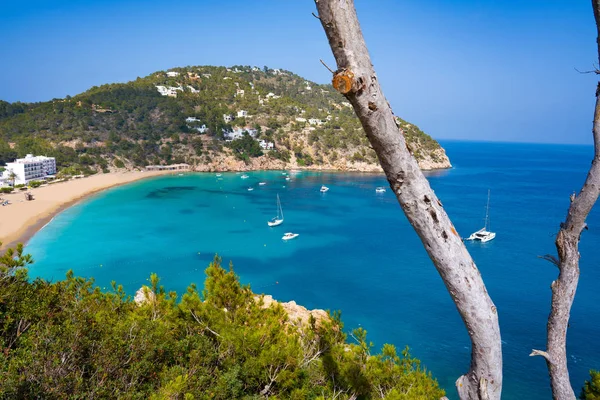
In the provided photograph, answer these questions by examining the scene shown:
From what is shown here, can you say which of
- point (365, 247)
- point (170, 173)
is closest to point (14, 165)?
point (170, 173)

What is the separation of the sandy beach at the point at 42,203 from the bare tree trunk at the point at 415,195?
24625 millimetres

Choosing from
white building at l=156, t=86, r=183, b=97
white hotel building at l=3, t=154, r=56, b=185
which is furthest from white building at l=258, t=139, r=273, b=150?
white hotel building at l=3, t=154, r=56, b=185

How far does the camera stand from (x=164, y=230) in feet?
85.8

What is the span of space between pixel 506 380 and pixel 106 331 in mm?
11115

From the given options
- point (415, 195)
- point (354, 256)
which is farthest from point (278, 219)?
point (415, 195)

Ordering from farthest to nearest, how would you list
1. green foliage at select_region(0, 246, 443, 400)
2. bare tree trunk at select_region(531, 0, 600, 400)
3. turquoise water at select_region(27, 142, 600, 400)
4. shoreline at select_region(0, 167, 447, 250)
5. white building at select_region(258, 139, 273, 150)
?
1. white building at select_region(258, 139, 273, 150)
2. shoreline at select_region(0, 167, 447, 250)
3. turquoise water at select_region(27, 142, 600, 400)
4. green foliage at select_region(0, 246, 443, 400)
5. bare tree trunk at select_region(531, 0, 600, 400)

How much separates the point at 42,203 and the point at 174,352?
3135 centimetres

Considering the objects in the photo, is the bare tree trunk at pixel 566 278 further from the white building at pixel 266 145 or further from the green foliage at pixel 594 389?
the white building at pixel 266 145

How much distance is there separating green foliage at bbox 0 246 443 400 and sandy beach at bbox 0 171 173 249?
1978 cm

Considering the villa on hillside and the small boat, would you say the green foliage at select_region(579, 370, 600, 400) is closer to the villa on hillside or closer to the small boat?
the small boat

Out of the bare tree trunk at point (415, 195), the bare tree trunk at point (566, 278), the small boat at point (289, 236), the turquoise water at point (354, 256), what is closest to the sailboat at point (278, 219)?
the turquoise water at point (354, 256)

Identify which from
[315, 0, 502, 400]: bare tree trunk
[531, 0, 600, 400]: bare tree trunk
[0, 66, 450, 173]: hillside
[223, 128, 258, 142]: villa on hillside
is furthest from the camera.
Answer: [223, 128, 258, 142]: villa on hillside

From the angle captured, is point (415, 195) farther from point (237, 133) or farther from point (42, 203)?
point (237, 133)

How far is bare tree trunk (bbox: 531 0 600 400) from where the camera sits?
8.56ft
